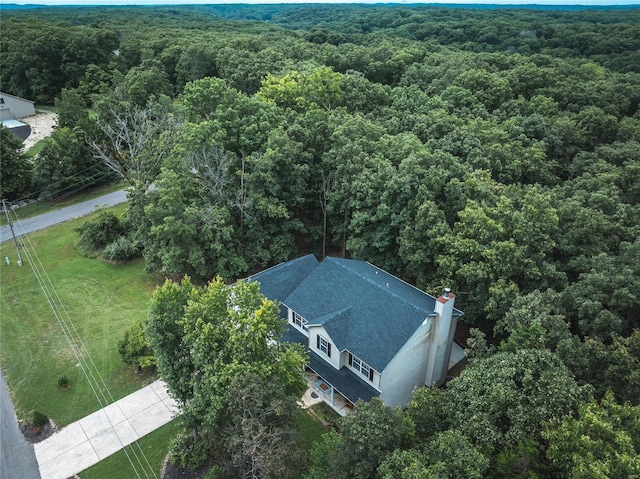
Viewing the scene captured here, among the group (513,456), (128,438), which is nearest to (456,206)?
(513,456)

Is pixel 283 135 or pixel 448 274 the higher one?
pixel 283 135

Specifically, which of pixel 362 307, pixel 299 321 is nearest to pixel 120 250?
pixel 299 321

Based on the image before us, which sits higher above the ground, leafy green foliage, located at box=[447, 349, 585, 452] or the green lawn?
leafy green foliage, located at box=[447, 349, 585, 452]

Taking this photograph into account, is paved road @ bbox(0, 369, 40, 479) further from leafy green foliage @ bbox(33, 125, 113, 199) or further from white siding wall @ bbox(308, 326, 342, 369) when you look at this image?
leafy green foliage @ bbox(33, 125, 113, 199)

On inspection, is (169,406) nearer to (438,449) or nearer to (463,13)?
(438,449)

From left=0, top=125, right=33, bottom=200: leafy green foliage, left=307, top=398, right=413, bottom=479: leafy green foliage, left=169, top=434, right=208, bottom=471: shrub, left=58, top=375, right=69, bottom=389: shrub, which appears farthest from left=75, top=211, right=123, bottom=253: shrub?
left=307, top=398, right=413, bottom=479: leafy green foliage

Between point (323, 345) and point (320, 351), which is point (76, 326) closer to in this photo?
point (320, 351)

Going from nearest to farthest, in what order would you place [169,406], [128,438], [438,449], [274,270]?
[438,449] < [128,438] < [169,406] < [274,270]

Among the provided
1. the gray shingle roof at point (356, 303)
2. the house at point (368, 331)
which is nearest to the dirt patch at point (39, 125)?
the gray shingle roof at point (356, 303)
